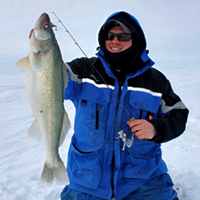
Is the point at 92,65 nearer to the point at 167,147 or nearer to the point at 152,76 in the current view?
the point at 152,76

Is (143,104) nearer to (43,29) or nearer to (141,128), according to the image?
(141,128)

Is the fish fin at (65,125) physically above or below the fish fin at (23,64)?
below

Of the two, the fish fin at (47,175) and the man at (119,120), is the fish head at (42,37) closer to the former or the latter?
the man at (119,120)

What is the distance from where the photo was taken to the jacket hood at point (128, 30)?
3.04m

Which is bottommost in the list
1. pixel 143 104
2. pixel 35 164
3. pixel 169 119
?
pixel 35 164

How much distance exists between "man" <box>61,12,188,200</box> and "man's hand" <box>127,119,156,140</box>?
0.08 feet

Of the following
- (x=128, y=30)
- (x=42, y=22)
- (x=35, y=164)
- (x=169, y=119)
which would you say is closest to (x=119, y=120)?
(x=169, y=119)

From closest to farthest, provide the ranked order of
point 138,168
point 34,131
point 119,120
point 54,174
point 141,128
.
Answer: point 34,131, point 54,174, point 141,128, point 119,120, point 138,168

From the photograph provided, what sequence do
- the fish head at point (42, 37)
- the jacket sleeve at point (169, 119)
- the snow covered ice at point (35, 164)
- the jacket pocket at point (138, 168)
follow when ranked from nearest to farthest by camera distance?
the fish head at point (42, 37), the jacket sleeve at point (169, 119), the jacket pocket at point (138, 168), the snow covered ice at point (35, 164)

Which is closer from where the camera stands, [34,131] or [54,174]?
[34,131]

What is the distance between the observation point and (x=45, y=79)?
1.92m

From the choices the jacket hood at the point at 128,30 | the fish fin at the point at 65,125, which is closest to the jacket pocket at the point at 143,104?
the jacket hood at the point at 128,30

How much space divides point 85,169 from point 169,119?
1240mm

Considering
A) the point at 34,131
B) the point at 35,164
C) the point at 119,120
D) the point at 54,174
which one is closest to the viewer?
the point at 34,131
